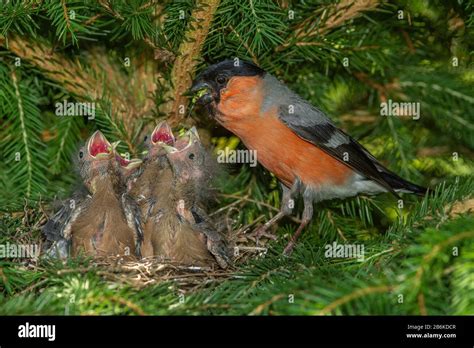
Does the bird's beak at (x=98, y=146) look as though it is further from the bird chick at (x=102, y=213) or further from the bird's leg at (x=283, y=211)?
the bird's leg at (x=283, y=211)

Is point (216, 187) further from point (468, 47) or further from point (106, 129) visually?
point (468, 47)

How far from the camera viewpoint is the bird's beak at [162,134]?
3.67 metres

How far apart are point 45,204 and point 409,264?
232 centimetres

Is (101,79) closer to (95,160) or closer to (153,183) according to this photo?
(95,160)

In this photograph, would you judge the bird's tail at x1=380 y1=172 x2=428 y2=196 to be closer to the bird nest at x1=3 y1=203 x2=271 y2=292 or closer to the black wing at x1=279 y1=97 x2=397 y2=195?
the black wing at x1=279 y1=97 x2=397 y2=195

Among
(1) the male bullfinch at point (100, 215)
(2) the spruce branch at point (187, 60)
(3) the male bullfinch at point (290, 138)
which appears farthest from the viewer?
(3) the male bullfinch at point (290, 138)

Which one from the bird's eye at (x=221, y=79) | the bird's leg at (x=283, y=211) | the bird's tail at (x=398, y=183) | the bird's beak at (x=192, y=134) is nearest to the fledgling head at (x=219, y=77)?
the bird's eye at (x=221, y=79)

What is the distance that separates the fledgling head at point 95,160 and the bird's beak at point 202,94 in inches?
21.5

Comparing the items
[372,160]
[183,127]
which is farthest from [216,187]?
[372,160]

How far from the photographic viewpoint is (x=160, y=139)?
3709mm

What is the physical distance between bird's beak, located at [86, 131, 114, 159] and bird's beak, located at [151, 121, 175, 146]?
9.7 inches

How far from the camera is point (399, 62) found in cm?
396

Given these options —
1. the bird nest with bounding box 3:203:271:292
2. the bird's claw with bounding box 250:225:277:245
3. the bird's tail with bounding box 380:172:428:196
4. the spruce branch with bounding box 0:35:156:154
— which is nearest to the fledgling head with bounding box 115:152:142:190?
the spruce branch with bounding box 0:35:156:154

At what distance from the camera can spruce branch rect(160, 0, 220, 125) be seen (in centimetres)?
311
